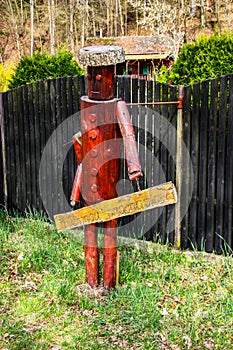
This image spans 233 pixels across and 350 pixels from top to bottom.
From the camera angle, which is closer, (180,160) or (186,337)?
(186,337)

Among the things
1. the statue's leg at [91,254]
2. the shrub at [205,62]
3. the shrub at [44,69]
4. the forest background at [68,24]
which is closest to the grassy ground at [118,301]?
the statue's leg at [91,254]

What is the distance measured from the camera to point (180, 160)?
194 inches

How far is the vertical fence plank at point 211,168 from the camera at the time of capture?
15.2ft

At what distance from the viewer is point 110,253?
12.9 ft

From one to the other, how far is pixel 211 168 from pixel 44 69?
338 centimetres

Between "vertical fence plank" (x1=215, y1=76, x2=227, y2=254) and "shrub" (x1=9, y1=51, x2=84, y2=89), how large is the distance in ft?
9.78

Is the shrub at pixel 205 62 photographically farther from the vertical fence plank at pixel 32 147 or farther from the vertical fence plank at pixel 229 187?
the vertical fence plank at pixel 32 147

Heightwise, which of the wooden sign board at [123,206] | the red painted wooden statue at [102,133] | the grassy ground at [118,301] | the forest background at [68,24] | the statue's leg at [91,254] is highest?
the forest background at [68,24]

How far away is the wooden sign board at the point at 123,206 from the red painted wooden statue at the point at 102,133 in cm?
10

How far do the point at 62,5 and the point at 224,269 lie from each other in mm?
26324

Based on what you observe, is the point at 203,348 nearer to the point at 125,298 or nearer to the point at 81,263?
the point at 125,298

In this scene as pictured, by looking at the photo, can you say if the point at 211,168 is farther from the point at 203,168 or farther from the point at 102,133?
the point at 102,133

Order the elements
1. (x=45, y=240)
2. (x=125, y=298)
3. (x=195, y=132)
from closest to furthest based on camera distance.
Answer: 1. (x=125, y=298)
2. (x=195, y=132)
3. (x=45, y=240)

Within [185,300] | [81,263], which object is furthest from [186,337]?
[81,263]
